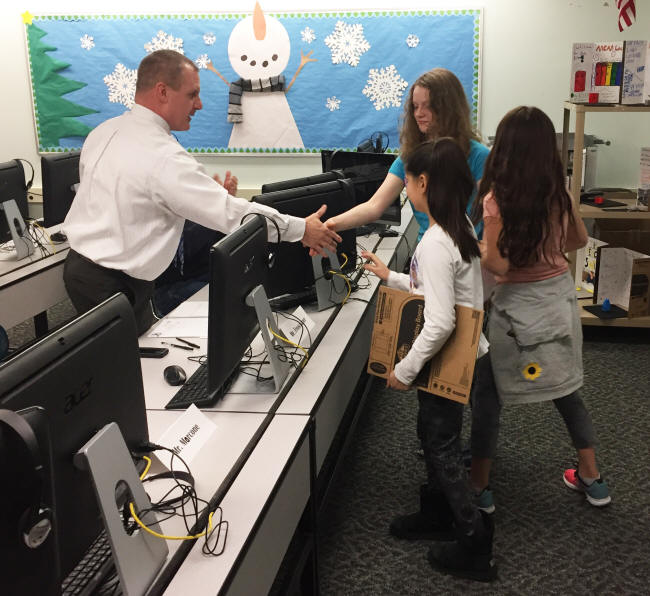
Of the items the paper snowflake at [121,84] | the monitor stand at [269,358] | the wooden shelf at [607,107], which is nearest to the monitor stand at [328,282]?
the monitor stand at [269,358]

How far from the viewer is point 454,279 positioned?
191cm

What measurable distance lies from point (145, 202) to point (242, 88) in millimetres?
2676

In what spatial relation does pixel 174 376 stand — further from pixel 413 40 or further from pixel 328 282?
pixel 413 40

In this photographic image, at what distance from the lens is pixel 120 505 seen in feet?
3.97

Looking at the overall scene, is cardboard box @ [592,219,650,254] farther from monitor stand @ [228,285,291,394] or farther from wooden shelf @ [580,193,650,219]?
monitor stand @ [228,285,291,394]

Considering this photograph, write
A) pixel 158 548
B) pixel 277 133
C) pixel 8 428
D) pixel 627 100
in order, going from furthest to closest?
pixel 277 133 → pixel 627 100 → pixel 158 548 → pixel 8 428

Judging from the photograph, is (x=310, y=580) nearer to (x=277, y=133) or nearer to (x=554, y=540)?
(x=554, y=540)

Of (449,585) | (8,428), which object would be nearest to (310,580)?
(449,585)

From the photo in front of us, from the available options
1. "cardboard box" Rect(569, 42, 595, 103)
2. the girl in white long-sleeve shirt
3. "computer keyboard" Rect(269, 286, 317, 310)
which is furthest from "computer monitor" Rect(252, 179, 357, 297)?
"cardboard box" Rect(569, 42, 595, 103)

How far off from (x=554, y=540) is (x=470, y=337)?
0.84 metres

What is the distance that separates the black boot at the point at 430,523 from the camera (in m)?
2.33

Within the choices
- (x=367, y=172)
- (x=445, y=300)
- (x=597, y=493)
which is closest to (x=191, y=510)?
(x=445, y=300)

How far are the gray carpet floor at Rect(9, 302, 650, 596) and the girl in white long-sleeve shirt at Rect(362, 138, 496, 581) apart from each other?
98 mm

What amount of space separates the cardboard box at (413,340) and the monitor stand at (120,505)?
3.07ft
